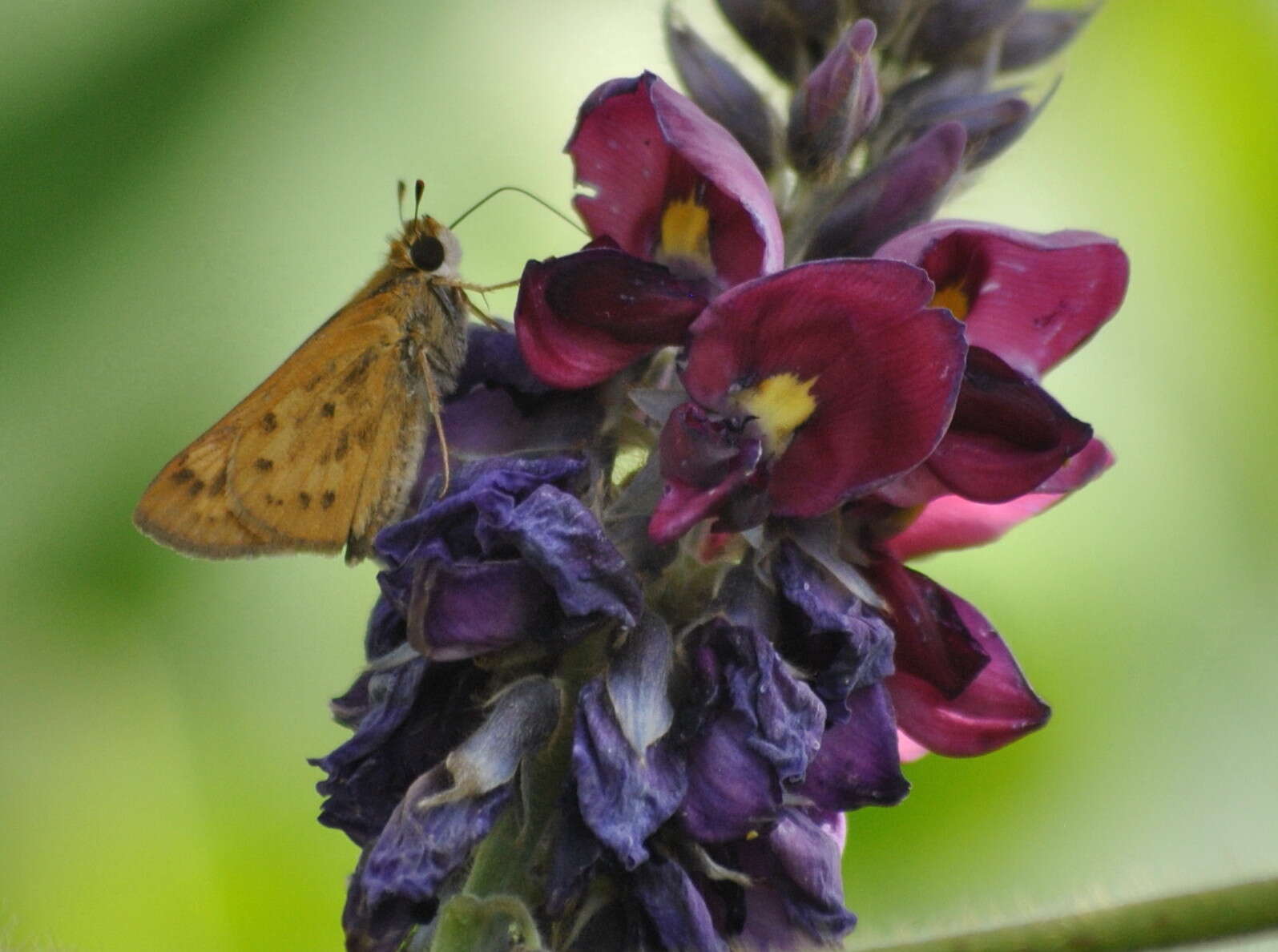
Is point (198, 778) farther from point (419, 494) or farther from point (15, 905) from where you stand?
point (419, 494)

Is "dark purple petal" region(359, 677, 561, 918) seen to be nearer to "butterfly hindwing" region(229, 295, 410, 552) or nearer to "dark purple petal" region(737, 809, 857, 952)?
"dark purple petal" region(737, 809, 857, 952)

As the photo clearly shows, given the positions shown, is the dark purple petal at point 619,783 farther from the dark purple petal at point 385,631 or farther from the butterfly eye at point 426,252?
the butterfly eye at point 426,252

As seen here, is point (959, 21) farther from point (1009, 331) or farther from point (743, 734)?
point (743, 734)

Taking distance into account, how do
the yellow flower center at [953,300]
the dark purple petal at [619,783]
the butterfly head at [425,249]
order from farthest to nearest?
the butterfly head at [425,249], the yellow flower center at [953,300], the dark purple petal at [619,783]

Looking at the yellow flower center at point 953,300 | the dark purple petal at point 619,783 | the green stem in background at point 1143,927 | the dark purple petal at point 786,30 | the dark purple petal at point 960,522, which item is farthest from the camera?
the dark purple petal at point 960,522

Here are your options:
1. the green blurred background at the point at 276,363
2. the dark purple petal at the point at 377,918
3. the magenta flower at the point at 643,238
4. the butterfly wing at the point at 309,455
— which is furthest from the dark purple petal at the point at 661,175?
the green blurred background at the point at 276,363

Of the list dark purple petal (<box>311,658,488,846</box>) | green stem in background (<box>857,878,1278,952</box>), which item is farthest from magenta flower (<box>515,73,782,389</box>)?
green stem in background (<box>857,878,1278,952</box>)

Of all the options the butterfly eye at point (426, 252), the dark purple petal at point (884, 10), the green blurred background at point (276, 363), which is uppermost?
the dark purple petal at point (884, 10)
